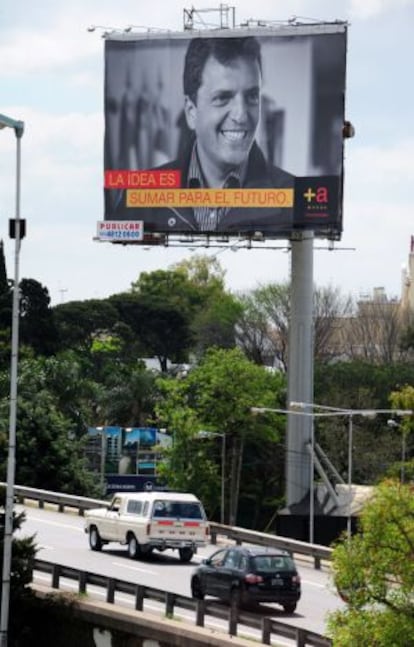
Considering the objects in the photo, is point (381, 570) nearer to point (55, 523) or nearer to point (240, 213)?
point (55, 523)

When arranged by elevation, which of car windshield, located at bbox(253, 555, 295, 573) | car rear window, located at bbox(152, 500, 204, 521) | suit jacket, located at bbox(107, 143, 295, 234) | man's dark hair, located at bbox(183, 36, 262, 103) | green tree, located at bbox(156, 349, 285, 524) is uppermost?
man's dark hair, located at bbox(183, 36, 262, 103)

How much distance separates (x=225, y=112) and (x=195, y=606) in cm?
4199

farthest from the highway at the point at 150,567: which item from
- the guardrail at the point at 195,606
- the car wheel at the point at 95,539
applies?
the guardrail at the point at 195,606

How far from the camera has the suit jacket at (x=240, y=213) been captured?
71.4 m

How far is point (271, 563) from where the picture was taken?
120 feet

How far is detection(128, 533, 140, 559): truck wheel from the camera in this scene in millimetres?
45594

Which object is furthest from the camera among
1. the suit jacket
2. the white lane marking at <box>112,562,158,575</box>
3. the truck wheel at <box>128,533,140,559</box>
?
the suit jacket

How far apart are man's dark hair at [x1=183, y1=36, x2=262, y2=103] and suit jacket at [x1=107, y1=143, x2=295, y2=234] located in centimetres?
305

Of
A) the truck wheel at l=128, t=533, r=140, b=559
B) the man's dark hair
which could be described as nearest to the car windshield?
the truck wheel at l=128, t=533, r=140, b=559

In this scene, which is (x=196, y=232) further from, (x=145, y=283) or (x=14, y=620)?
(x=145, y=283)

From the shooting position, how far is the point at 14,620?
36.4 meters

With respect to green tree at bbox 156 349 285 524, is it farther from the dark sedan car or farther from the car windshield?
the car windshield

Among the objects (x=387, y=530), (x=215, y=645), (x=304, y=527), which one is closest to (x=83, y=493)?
(x=304, y=527)

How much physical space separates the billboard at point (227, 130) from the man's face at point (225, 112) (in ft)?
0.14
